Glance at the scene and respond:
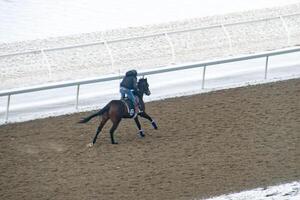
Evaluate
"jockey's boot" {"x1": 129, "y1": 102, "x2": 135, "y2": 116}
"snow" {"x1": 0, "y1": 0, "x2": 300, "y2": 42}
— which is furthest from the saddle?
"snow" {"x1": 0, "y1": 0, "x2": 300, "y2": 42}

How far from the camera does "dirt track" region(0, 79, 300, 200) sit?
574 inches

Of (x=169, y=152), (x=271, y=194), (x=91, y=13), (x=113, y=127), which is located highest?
(x=91, y=13)

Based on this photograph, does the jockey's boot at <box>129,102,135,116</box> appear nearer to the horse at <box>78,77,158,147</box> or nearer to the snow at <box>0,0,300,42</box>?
the horse at <box>78,77,158,147</box>

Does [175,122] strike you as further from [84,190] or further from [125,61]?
[125,61]

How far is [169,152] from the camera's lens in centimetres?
1628

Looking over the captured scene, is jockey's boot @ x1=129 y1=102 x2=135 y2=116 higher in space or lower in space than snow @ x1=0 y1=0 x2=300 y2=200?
lower

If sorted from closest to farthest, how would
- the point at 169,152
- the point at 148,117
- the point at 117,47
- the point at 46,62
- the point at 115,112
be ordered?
the point at 169,152, the point at 115,112, the point at 148,117, the point at 46,62, the point at 117,47

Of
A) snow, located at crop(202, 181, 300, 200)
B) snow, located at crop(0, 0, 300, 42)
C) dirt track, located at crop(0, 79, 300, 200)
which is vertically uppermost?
snow, located at crop(0, 0, 300, 42)

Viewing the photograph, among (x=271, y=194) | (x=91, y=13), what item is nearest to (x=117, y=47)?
(x=91, y=13)

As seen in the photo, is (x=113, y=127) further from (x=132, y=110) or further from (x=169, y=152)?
(x=169, y=152)

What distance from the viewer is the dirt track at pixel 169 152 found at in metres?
14.6

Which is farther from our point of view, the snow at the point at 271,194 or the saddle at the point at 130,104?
the saddle at the point at 130,104

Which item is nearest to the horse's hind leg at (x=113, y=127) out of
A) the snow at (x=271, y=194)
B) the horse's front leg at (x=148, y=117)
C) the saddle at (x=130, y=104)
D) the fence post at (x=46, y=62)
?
the saddle at (x=130, y=104)

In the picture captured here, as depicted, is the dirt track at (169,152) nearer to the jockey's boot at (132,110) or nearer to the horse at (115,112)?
the horse at (115,112)
